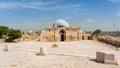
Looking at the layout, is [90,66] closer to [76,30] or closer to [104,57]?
[104,57]

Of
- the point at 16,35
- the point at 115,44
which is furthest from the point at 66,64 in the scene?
the point at 16,35

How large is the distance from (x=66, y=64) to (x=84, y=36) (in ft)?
102

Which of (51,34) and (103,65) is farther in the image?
(51,34)

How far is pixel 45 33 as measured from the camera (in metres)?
40.4

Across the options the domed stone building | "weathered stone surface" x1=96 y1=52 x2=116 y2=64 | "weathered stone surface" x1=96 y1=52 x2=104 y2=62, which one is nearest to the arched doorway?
the domed stone building

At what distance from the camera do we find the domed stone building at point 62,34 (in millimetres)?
40375

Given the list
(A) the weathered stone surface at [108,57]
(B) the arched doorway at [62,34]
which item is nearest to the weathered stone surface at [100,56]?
(A) the weathered stone surface at [108,57]

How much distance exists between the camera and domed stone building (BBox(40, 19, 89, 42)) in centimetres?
4038

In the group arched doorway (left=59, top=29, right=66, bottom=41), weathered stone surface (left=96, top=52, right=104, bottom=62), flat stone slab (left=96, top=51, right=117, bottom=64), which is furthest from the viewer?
arched doorway (left=59, top=29, right=66, bottom=41)

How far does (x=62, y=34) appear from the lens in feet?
136

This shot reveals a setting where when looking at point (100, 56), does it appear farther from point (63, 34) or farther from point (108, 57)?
point (63, 34)

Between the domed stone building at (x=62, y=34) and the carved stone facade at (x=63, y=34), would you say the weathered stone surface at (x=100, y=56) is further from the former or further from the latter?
the carved stone facade at (x=63, y=34)

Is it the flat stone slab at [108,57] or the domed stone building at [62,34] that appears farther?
the domed stone building at [62,34]

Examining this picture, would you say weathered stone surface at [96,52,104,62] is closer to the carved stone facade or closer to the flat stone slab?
the flat stone slab
